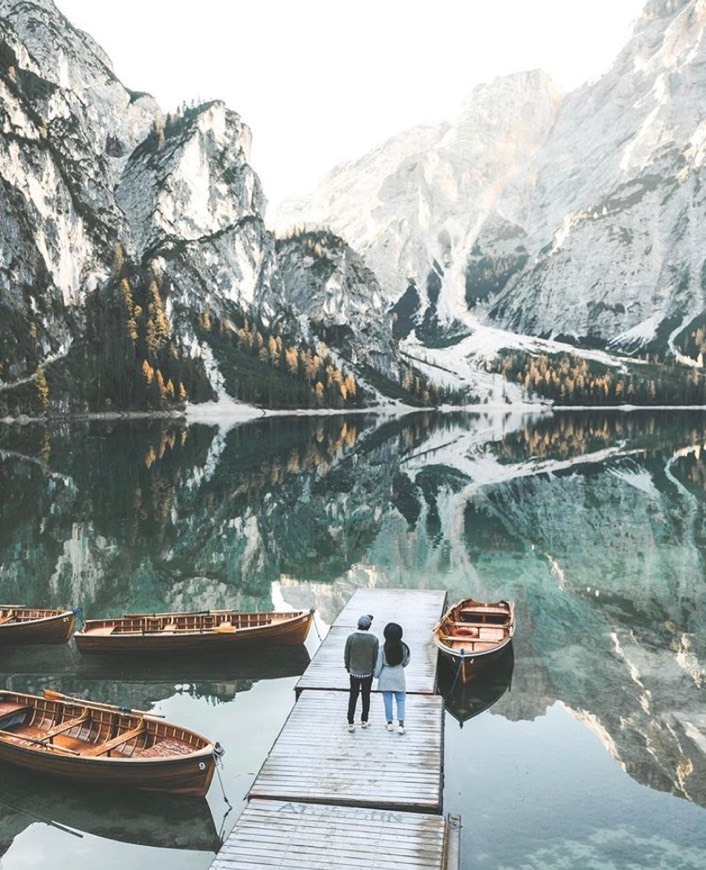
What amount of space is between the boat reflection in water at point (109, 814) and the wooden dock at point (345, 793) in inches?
64.4

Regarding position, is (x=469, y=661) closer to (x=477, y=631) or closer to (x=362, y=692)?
(x=477, y=631)

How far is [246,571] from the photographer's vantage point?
134 feet

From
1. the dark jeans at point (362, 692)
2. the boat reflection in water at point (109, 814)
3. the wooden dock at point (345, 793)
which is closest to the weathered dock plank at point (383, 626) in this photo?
the wooden dock at point (345, 793)

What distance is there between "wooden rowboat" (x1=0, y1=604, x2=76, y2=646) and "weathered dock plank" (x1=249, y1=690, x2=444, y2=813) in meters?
11.9

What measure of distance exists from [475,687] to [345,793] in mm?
9614

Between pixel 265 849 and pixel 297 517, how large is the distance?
41937 mm

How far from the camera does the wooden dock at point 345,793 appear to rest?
47.1 ft

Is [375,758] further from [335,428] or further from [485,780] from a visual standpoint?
[335,428]

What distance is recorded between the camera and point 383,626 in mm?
30047

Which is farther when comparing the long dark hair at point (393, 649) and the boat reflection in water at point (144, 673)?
the boat reflection in water at point (144, 673)

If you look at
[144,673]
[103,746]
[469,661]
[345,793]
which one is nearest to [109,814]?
[103,746]

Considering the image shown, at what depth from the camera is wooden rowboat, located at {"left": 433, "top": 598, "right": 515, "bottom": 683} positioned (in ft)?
82.4

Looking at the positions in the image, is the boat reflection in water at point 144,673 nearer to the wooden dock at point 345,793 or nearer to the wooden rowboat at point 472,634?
the wooden dock at point 345,793

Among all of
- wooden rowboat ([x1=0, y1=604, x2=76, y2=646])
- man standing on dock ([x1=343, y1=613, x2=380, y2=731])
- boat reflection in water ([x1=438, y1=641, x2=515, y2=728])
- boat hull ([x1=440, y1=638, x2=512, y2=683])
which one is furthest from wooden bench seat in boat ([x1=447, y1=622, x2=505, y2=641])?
wooden rowboat ([x1=0, y1=604, x2=76, y2=646])
